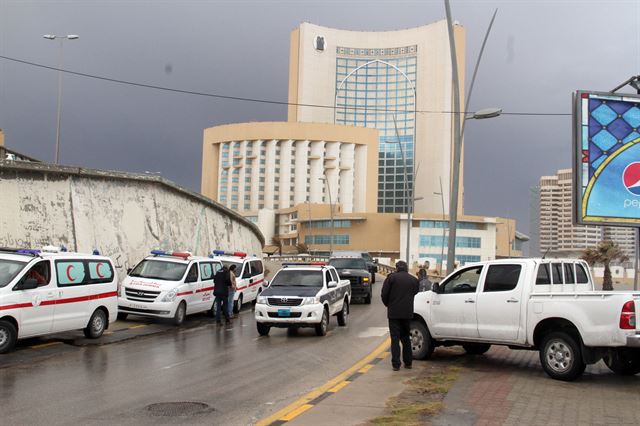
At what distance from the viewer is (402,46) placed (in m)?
164

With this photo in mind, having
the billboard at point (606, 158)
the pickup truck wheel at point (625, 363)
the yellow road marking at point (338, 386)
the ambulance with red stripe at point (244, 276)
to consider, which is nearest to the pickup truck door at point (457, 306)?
the pickup truck wheel at point (625, 363)

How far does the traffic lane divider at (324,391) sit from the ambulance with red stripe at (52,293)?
6.33 m

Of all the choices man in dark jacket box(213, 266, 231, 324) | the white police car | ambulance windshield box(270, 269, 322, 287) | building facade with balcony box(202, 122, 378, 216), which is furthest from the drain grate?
building facade with balcony box(202, 122, 378, 216)

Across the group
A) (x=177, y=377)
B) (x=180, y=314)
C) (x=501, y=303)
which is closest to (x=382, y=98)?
(x=180, y=314)

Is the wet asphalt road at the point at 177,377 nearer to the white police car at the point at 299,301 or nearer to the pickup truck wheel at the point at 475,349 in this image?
the white police car at the point at 299,301

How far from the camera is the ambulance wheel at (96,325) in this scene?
47.1 feet

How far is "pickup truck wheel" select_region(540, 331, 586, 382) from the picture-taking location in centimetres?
971

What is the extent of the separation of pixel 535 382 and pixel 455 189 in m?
9.49

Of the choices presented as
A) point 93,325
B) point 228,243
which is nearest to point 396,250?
point 228,243

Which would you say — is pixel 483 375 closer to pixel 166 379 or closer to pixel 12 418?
pixel 166 379

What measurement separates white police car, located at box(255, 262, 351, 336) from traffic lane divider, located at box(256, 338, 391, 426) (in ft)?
9.73

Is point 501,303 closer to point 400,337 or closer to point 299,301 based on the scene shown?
point 400,337

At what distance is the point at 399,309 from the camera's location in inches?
429

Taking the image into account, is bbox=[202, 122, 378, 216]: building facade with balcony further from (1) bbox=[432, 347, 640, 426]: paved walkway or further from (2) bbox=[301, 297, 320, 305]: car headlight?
(1) bbox=[432, 347, 640, 426]: paved walkway
